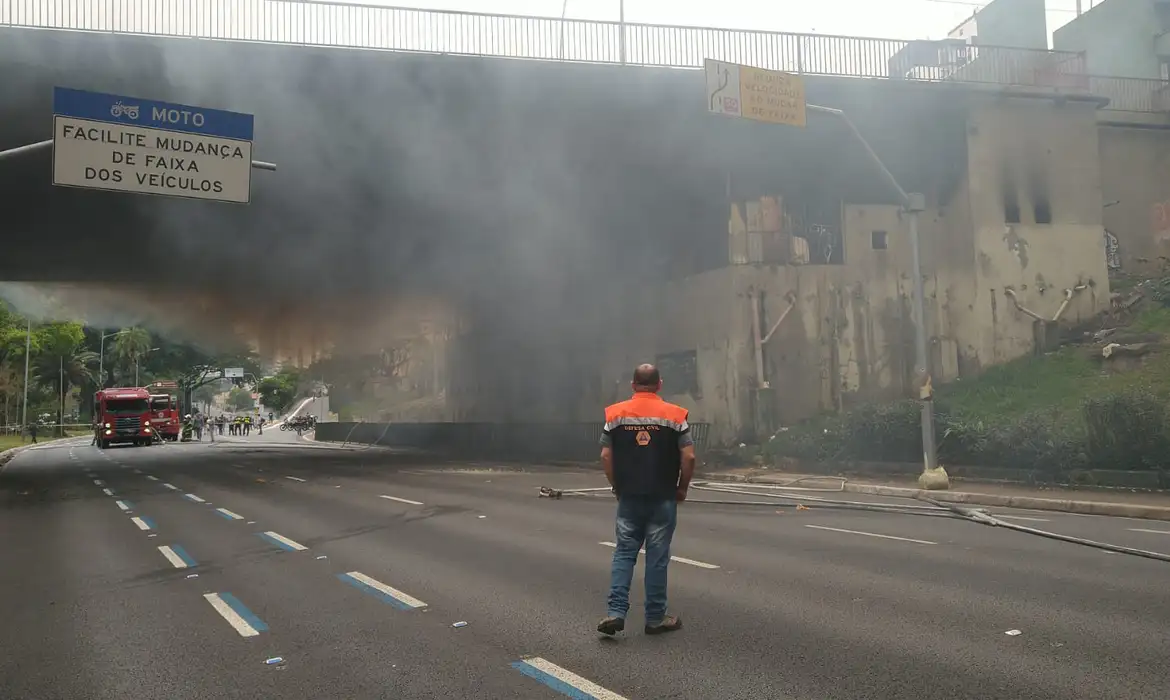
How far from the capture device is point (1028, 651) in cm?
416

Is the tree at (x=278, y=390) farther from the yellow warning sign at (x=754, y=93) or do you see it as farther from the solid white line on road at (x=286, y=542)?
the solid white line on road at (x=286, y=542)

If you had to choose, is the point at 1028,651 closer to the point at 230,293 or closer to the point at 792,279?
the point at 792,279

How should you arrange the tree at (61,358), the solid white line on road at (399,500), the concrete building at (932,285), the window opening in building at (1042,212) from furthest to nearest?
the tree at (61,358)
the window opening in building at (1042,212)
the concrete building at (932,285)
the solid white line on road at (399,500)

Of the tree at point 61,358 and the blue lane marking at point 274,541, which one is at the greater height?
the tree at point 61,358

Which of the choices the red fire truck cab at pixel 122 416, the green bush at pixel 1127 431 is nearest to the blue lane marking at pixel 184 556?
the green bush at pixel 1127 431

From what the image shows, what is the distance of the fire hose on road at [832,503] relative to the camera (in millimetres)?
7504

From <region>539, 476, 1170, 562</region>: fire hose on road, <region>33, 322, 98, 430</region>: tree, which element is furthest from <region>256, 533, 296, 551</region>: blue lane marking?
<region>33, 322, 98, 430</region>: tree

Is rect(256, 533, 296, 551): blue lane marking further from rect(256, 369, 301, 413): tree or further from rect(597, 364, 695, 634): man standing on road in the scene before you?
rect(256, 369, 301, 413): tree

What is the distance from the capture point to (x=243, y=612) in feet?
17.9

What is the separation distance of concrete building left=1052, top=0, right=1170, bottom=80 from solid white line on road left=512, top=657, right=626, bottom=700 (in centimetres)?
3016

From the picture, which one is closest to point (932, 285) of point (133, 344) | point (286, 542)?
point (286, 542)

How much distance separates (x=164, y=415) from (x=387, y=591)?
3777 centimetres

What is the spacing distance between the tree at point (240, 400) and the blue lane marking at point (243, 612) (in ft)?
549

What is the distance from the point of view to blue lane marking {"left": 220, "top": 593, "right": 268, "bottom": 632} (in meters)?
5.09
